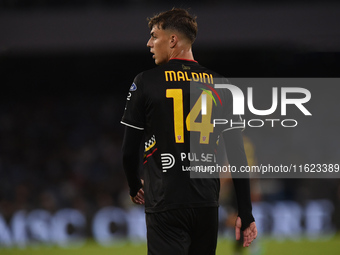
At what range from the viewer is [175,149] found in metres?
3.23

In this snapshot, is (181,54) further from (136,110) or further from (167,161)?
(167,161)

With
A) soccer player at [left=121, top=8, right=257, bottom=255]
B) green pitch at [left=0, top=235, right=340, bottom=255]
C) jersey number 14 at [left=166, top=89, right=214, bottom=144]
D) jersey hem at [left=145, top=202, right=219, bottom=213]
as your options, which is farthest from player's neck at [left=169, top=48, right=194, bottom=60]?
green pitch at [left=0, top=235, right=340, bottom=255]

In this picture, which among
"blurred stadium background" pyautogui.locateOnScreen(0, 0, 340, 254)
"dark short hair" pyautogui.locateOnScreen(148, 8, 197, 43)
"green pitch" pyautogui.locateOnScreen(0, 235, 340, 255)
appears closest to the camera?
"dark short hair" pyautogui.locateOnScreen(148, 8, 197, 43)

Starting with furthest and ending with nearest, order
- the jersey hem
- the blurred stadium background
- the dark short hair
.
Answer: the blurred stadium background < the dark short hair < the jersey hem

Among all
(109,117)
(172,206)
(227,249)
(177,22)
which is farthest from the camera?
(109,117)

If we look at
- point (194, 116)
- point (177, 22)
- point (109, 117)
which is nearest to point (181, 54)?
point (177, 22)

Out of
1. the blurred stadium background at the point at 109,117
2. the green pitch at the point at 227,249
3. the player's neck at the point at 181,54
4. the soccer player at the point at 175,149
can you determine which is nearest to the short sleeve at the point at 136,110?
the soccer player at the point at 175,149

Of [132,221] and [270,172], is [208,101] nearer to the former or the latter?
[132,221]

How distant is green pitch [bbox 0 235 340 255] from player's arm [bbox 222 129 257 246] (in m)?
5.10

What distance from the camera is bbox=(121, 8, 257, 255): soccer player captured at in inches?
127

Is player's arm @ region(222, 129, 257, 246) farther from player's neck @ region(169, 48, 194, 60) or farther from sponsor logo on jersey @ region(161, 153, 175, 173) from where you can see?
player's neck @ region(169, 48, 194, 60)

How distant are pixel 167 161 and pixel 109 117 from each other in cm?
1221

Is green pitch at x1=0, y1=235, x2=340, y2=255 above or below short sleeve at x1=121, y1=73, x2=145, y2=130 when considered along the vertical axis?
below

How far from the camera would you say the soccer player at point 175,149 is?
321 cm
